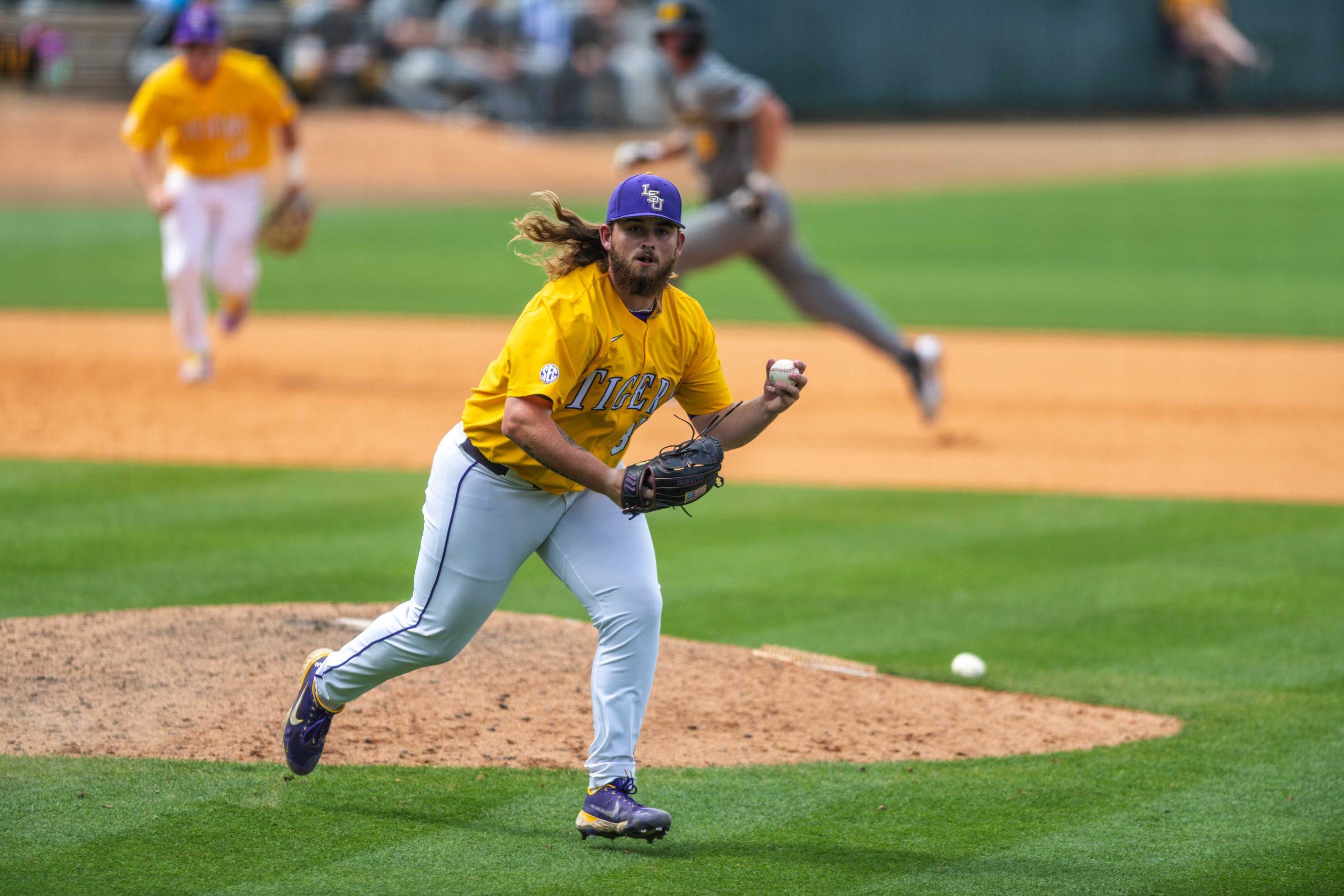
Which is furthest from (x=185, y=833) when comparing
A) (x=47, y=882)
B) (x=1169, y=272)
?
(x=1169, y=272)

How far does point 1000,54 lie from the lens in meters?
37.1

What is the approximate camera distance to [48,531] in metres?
7.82

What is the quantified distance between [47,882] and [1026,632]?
4.08m

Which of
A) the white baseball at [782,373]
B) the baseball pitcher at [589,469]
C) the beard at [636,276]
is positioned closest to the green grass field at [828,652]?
the baseball pitcher at [589,469]

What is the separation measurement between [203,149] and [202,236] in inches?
23.2

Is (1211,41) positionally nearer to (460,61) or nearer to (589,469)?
(460,61)

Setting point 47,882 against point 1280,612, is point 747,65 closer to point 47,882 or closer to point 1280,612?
point 1280,612

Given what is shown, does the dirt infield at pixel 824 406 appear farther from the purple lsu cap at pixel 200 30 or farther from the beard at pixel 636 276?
the beard at pixel 636 276

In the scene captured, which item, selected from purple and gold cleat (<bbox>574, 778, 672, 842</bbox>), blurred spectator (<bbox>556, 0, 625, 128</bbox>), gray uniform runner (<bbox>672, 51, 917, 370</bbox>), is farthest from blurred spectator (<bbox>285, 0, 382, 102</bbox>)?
purple and gold cleat (<bbox>574, 778, 672, 842</bbox>)

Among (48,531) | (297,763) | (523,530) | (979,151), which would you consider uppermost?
(523,530)

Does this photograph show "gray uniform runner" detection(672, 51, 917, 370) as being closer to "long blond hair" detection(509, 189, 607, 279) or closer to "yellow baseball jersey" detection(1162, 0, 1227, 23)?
"long blond hair" detection(509, 189, 607, 279)

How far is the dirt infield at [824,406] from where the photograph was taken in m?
9.83

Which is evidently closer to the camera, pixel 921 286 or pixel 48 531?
pixel 48 531

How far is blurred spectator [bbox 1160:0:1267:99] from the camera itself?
1441 inches
